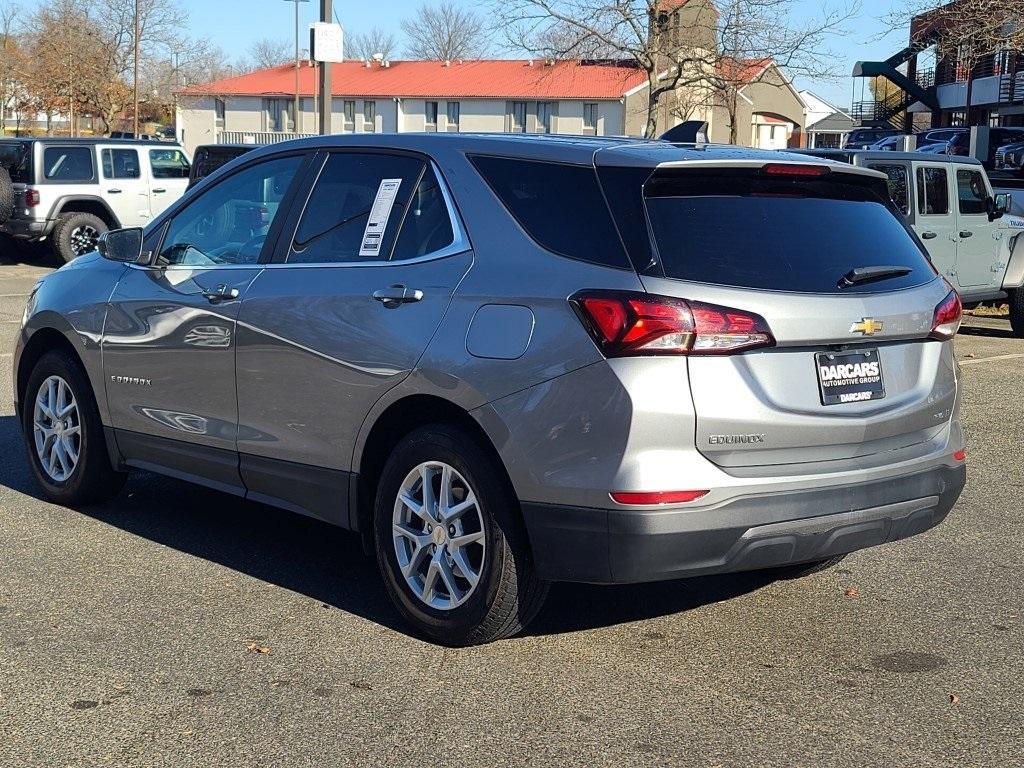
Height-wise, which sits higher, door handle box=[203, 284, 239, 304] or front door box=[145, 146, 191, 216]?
front door box=[145, 146, 191, 216]

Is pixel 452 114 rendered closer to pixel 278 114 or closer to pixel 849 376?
pixel 278 114

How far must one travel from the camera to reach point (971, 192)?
13859mm

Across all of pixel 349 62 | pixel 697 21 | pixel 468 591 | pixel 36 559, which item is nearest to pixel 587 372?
pixel 468 591

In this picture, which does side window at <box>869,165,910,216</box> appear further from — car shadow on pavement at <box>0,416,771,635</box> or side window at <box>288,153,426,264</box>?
side window at <box>288,153,426,264</box>

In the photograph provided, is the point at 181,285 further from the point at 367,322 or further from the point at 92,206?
the point at 92,206

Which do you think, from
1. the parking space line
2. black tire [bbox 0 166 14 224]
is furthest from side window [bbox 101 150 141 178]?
the parking space line

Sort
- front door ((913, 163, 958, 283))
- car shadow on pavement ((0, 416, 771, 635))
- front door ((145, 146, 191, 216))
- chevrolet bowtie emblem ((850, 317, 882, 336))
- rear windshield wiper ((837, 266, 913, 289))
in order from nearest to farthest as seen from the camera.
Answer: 1. chevrolet bowtie emblem ((850, 317, 882, 336))
2. rear windshield wiper ((837, 266, 913, 289))
3. car shadow on pavement ((0, 416, 771, 635))
4. front door ((913, 163, 958, 283))
5. front door ((145, 146, 191, 216))

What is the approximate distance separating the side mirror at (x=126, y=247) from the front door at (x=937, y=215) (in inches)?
359

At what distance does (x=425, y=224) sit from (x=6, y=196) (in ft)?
56.5

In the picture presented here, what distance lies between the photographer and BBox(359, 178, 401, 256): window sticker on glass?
4895mm

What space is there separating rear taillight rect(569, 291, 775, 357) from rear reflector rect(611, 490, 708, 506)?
41cm

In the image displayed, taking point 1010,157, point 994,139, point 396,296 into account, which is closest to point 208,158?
point 396,296

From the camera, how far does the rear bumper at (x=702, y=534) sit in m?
4.02

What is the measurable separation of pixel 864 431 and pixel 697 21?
27.6m
